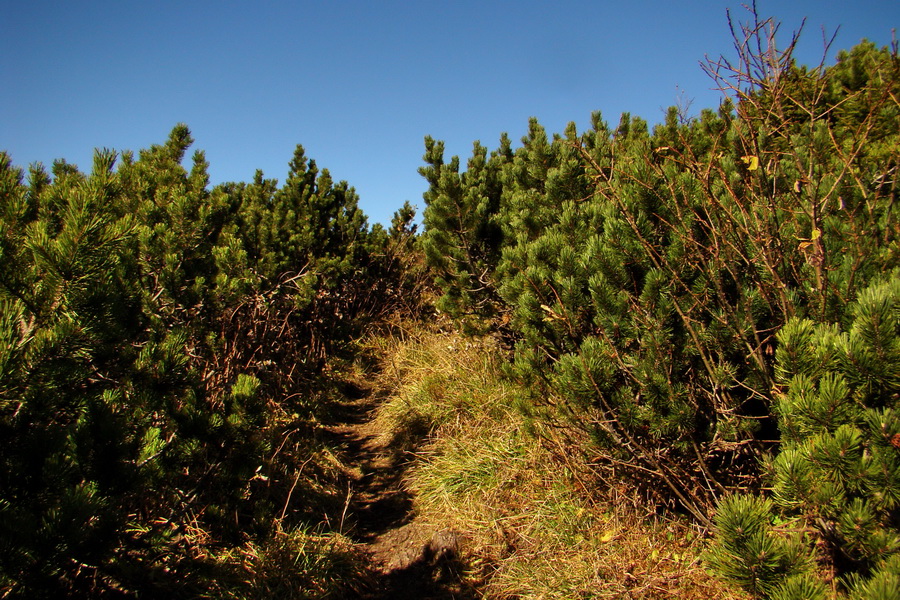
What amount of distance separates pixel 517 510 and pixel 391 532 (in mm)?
877

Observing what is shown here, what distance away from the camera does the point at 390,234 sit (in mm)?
8477

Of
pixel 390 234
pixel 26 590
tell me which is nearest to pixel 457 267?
pixel 26 590

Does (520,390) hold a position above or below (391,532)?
above

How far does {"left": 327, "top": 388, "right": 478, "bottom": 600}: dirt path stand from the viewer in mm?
2824

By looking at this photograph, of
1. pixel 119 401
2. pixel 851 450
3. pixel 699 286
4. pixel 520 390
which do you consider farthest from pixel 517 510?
→ pixel 119 401

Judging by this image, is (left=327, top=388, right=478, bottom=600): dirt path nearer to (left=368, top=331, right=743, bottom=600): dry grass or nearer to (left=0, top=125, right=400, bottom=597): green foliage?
(left=368, top=331, right=743, bottom=600): dry grass

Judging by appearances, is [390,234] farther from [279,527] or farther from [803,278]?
[803,278]

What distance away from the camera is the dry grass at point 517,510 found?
7.84 ft

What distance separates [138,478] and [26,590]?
0.33 metres

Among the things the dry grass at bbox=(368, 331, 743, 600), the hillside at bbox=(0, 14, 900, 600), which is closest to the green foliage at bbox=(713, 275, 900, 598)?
the hillside at bbox=(0, 14, 900, 600)

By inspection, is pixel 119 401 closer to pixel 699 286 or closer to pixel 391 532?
pixel 391 532

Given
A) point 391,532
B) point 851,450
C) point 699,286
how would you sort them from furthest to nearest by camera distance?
point 391,532 → point 699,286 → point 851,450

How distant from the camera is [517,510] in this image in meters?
3.16

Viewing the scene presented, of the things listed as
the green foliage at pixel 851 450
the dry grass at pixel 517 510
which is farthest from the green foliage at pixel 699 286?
the green foliage at pixel 851 450
